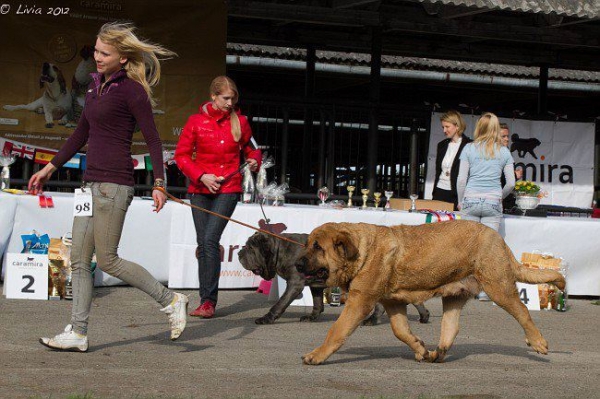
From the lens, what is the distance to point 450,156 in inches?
446

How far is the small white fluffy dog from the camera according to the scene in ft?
39.7

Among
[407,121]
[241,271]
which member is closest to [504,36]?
[407,121]

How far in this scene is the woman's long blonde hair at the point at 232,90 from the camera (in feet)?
29.2

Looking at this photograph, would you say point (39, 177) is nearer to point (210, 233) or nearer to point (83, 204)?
point (83, 204)

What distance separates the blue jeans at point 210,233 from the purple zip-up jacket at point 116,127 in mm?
2053

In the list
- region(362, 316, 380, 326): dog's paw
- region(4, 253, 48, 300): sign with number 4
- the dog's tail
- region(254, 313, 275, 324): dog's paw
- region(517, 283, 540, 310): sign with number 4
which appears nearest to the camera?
the dog's tail

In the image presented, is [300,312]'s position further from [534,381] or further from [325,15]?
[325,15]

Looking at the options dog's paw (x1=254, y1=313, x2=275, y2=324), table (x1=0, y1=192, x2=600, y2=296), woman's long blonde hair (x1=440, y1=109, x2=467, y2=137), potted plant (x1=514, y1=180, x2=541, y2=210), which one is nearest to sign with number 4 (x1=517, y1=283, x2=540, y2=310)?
table (x1=0, y1=192, x2=600, y2=296)

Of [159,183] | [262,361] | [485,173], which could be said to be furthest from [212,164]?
[485,173]

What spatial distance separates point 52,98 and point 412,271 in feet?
21.7

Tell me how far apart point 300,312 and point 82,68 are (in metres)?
4.41

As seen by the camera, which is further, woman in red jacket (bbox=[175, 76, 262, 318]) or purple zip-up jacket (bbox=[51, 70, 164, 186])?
woman in red jacket (bbox=[175, 76, 262, 318])

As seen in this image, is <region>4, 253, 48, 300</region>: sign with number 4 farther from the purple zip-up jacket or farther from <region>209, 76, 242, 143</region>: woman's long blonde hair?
the purple zip-up jacket

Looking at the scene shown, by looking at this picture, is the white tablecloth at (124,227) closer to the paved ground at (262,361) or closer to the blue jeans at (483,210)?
the paved ground at (262,361)
